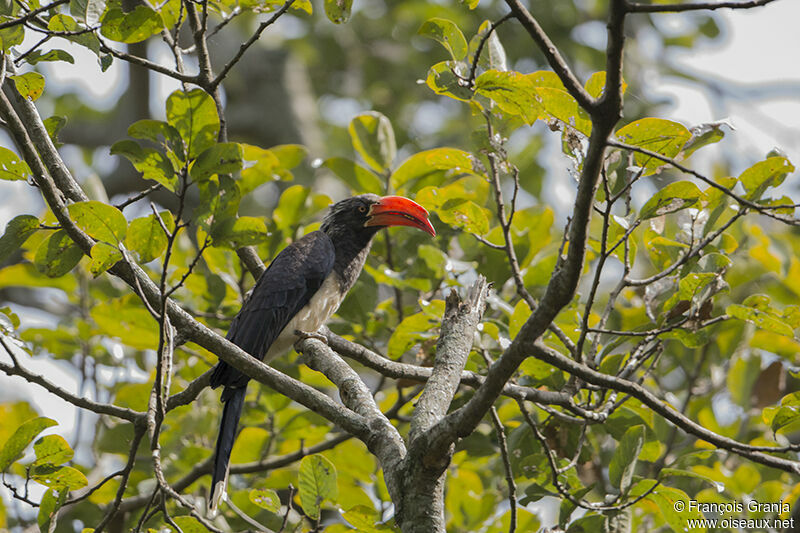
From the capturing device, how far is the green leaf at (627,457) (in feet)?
9.43

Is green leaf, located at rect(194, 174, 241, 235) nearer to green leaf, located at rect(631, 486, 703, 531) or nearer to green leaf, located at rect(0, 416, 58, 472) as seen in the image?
green leaf, located at rect(0, 416, 58, 472)

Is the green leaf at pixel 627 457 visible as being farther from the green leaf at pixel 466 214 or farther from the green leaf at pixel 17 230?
the green leaf at pixel 17 230

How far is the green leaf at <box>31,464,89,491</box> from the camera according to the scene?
8.70 ft

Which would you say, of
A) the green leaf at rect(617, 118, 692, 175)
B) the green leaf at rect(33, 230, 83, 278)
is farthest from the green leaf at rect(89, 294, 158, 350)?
the green leaf at rect(617, 118, 692, 175)

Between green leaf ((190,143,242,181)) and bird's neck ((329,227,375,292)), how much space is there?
1622mm

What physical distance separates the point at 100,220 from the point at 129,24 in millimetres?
662

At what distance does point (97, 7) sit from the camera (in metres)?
2.49

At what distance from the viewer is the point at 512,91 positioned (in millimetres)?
2381

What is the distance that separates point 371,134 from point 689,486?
7.88ft

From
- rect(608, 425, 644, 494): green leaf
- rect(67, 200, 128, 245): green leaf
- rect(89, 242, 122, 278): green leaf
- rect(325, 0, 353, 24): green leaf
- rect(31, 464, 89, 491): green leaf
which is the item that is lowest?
rect(31, 464, 89, 491): green leaf

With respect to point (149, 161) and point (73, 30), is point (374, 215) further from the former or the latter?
point (73, 30)

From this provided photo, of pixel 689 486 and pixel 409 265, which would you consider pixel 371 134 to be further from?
pixel 689 486

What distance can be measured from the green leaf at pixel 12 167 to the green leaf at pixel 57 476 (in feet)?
3.21

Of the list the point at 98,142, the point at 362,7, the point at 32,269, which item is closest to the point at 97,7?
the point at 32,269
